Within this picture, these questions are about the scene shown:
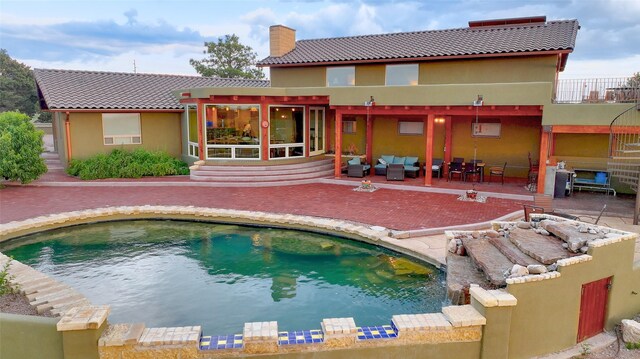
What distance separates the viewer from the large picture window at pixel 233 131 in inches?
720

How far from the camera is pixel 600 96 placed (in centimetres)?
1386

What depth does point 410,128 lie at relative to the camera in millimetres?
19781

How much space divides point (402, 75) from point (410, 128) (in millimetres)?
2457

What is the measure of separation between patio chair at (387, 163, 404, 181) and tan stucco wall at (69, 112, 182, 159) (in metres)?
11.1

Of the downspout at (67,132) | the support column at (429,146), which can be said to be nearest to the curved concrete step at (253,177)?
the support column at (429,146)

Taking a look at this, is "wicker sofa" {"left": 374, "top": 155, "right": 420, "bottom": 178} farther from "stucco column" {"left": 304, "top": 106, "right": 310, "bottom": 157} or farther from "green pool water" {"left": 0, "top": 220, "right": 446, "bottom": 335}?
"green pool water" {"left": 0, "top": 220, "right": 446, "bottom": 335}

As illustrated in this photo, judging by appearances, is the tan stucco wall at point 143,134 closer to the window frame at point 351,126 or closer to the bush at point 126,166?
the bush at point 126,166

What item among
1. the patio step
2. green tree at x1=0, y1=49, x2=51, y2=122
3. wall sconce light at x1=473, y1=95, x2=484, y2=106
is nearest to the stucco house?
wall sconce light at x1=473, y1=95, x2=484, y2=106

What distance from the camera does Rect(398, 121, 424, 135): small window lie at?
1958cm

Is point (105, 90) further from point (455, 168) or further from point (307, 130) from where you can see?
point (455, 168)

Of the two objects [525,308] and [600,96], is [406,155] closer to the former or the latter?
[600,96]

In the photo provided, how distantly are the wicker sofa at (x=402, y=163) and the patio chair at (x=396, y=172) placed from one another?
2.95 ft

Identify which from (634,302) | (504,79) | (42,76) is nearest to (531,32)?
(504,79)

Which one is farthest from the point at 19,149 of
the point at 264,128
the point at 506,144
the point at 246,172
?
the point at 506,144
